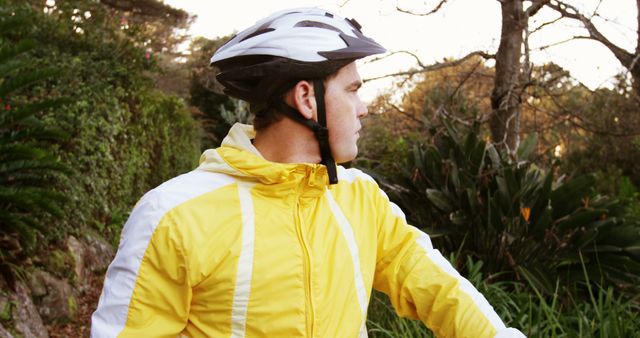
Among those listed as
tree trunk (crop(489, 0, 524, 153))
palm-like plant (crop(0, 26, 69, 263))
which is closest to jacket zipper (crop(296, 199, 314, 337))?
palm-like plant (crop(0, 26, 69, 263))

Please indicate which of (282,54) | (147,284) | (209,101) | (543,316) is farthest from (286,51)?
(209,101)

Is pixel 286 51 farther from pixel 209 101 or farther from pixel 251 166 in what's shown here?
pixel 209 101

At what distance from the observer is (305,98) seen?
204 cm

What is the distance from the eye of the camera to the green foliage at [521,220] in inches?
221

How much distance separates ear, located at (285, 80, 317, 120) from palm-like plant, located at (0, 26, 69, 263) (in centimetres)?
396

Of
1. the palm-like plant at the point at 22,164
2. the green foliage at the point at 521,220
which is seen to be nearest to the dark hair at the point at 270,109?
the green foliage at the point at 521,220

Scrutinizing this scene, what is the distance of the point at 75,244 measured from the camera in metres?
6.86

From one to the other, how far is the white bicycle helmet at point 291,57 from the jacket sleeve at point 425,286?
12.2 inches

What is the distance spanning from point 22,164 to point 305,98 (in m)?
4.25

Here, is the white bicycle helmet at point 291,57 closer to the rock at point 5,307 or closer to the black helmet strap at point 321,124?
the black helmet strap at point 321,124

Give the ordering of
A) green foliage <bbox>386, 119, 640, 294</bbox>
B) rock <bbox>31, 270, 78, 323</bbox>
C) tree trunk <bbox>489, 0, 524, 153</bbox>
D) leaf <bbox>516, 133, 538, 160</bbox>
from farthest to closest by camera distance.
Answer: tree trunk <bbox>489, 0, 524, 153</bbox>
leaf <bbox>516, 133, 538, 160</bbox>
rock <bbox>31, 270, 78, 323</bbox>
green foliage <bbox>386, 119, 640, 294</bbox>

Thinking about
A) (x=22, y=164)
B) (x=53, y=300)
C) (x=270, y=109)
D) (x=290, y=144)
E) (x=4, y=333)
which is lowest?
(x=53, y=300)

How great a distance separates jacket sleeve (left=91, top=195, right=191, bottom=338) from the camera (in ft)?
5.55

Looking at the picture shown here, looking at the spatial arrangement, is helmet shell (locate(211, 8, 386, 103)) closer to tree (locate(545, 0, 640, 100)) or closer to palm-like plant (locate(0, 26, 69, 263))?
palm-like plant (locate(0, 26, 69, 263))
